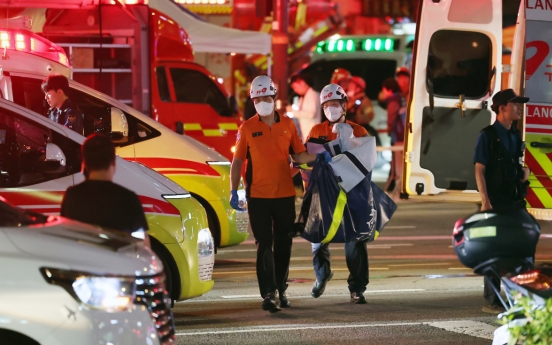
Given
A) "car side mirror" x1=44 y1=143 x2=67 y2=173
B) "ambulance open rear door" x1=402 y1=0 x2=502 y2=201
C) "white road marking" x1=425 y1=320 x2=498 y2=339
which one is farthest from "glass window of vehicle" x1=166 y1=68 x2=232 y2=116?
"car side mirror" x1=44 y1=143 x2=67 y2=173

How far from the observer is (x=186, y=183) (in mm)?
10680

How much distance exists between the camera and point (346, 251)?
30.2 feet

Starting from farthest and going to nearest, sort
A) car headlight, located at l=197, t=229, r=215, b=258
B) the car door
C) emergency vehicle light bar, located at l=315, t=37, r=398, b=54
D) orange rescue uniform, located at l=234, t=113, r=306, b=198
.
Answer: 1. emergency vehicle light bar, located at l=315, t=37, r=398, b=54
2. orange rescue uniform, located at l=234, t=113, r=306, b=198
3. car headlight, located at l=197, t=229, r=215, b=258
4. the car door

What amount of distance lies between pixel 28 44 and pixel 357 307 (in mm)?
4004

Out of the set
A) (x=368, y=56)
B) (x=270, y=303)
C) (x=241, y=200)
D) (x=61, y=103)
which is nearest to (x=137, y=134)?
(x=61, y=103)

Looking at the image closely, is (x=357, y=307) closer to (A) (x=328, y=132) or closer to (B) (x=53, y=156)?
(A) (x=328, y=132)

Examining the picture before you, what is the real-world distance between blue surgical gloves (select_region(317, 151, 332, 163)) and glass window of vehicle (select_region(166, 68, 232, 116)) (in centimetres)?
744

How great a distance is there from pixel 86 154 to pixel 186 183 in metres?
4.87

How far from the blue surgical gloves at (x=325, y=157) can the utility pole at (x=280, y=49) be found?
9984 millimetres

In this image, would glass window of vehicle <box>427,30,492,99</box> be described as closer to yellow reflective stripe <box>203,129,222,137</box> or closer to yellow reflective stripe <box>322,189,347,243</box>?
yellow reflective stripe <box>322,189,347,243</box>

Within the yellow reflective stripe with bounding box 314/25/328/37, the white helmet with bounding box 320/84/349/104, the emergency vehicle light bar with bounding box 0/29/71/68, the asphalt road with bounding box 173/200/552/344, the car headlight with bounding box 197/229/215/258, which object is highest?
the emergency vehicle light bar with bounding box 0/29/71/68

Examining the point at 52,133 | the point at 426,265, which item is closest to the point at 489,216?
the point at 52,133

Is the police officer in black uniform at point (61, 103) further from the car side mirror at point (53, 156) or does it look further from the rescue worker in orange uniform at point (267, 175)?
the car side mirror at point (53, 156)

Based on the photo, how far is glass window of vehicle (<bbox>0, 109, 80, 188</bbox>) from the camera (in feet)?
24.4
